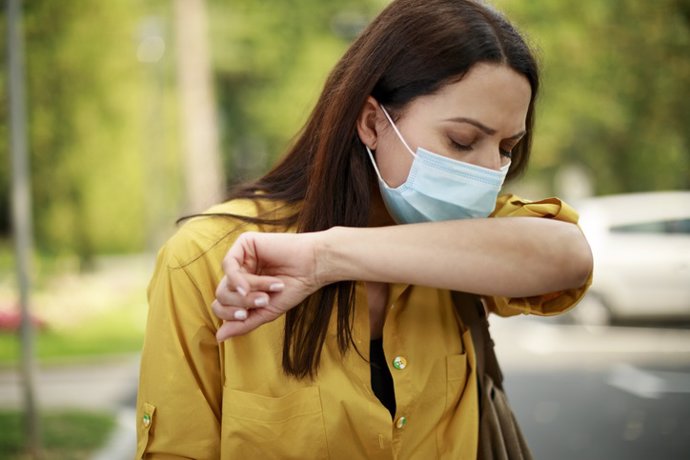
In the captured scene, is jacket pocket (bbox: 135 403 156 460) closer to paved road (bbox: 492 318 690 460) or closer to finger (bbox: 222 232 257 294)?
finger (bbox: 222 232 257 294)

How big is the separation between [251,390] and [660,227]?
10806 mm

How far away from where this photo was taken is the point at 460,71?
1.76m

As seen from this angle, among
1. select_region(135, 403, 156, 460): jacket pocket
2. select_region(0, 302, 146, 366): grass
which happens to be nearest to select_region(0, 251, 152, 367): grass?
select_region(0, 302, 146, 366): grass

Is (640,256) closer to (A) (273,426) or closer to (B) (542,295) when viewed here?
(B) (542,295)

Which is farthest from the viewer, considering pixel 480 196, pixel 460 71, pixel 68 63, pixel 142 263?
pixel 142 263

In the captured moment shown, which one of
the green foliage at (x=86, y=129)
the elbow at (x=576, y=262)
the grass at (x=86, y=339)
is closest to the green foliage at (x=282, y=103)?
the green foliage at (x=86, y=129)

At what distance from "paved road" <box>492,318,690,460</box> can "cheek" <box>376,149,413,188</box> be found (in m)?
4.70

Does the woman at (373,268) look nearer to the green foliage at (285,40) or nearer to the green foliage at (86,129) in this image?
the green foliage at (86,129)

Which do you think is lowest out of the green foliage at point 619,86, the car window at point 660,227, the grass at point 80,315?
the grass at point 80,315

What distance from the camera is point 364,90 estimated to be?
1.86 m

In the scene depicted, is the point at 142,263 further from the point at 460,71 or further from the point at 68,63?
the point at 460,71

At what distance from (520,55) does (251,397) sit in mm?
976

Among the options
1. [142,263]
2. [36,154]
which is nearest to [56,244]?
[36,154]

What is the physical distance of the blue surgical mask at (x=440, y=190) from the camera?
6.04ft
